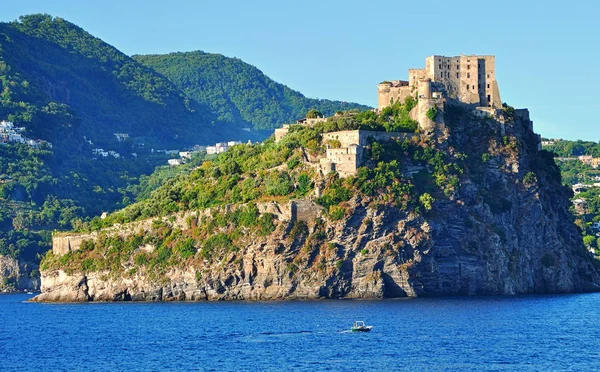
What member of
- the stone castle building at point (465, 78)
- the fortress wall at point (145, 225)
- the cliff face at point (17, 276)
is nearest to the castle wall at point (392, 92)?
the stone castle building at point (465, 78)

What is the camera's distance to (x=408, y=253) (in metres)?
113

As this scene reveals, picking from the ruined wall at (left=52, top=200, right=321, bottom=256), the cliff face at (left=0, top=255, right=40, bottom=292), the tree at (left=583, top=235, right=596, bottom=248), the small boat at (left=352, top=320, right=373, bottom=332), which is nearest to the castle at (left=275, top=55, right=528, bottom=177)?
the ruined wall at (left=52, top=200, right=321, bottom=256)

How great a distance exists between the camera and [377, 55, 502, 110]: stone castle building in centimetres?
12888

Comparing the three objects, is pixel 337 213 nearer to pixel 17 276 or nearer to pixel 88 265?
pixel 88 265

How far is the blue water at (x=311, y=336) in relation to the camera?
79.8 m

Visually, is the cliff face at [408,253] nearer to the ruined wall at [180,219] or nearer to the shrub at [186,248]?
the ruined wall at [180,219]

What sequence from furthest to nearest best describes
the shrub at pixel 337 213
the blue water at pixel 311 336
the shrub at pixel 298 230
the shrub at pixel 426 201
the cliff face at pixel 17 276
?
the cliff face at pixel 17 276, the shrub at pixel 426 201, the shrub at pixel 298 230, the shrub at pixel 337 213, the blue water at pixel 311 336

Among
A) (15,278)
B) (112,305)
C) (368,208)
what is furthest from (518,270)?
(15,278)

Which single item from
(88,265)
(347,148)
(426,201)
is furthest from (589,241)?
(88,265)

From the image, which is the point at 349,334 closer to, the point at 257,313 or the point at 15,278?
the point at 257,313

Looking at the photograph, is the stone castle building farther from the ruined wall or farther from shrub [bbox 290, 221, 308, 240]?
shrub [bbox 290, 221, 308, 240]

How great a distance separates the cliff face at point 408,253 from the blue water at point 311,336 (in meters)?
2.45

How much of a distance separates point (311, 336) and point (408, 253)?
80.0ft

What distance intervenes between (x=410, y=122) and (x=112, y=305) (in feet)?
101
